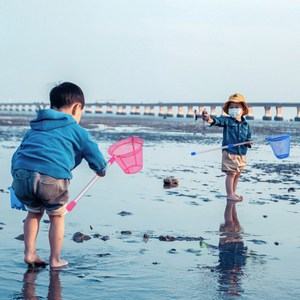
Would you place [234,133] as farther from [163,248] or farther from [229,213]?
[163,248]

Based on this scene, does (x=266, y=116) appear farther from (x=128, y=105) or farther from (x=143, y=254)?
(x=143, y=254)

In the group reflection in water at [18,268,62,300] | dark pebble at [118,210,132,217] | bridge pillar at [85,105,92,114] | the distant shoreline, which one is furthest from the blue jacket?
bridge pillar at [85,105,92,114]

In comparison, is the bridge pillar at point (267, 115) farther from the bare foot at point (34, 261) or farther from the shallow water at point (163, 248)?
the bare foot at point (34, 261)

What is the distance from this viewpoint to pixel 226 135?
970cm

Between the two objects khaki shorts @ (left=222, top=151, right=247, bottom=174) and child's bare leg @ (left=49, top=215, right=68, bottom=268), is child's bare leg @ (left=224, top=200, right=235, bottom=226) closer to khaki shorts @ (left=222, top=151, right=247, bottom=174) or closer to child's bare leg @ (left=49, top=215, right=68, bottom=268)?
khaki shorts @ (left=222, top=151, right=247, bottom=174)

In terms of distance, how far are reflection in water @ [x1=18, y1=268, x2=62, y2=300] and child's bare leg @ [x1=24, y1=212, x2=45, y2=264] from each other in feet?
0.25

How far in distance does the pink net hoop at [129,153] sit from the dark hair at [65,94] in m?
0.80

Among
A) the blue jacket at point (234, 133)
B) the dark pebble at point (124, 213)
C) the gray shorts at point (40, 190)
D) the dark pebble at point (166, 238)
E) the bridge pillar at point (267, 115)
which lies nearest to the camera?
the gray shorts at point (40, 190)

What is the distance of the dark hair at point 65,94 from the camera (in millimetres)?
5238

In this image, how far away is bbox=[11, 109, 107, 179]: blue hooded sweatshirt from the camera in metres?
5.01

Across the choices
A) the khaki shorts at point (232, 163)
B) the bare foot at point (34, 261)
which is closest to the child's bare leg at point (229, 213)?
the khaki shorts at point (232, 163)

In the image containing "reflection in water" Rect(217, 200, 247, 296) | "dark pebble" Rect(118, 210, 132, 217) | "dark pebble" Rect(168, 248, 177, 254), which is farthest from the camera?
"dark pebble" Rect(118, 210, 132, 217)

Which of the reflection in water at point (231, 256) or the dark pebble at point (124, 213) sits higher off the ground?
the dark pebble at point (124, 213)

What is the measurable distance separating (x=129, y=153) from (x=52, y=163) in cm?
114
